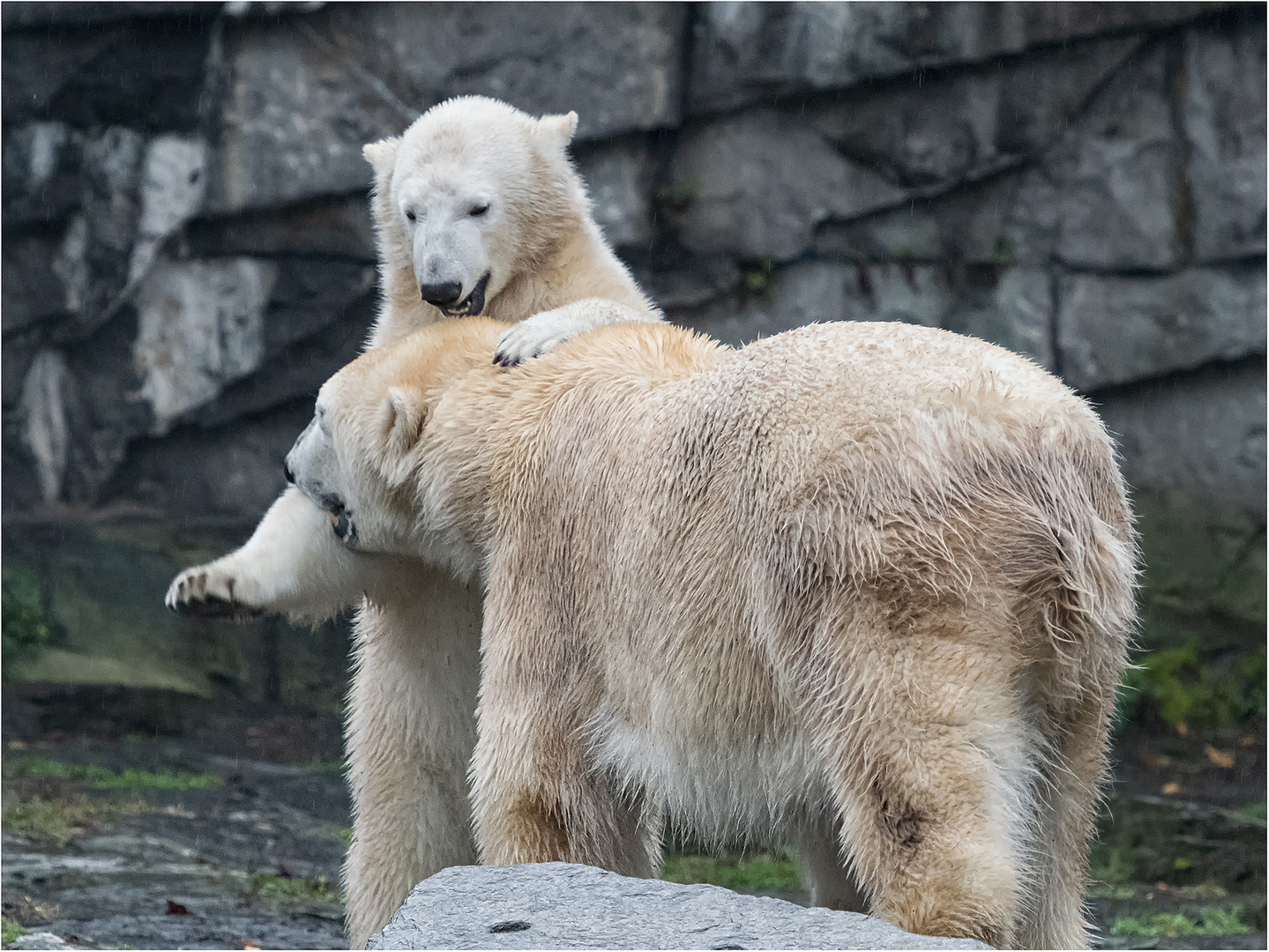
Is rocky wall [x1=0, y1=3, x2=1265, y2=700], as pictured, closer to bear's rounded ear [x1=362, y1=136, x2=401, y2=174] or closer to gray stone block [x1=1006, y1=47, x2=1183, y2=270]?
gray stone block [x1=1006, y1=47, x2=1183, y2=270]

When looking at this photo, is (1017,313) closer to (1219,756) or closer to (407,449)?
(1219,756)

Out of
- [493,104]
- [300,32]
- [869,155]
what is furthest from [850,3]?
[493,104]

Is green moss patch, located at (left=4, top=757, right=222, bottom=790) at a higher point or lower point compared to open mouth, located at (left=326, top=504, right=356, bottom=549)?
lower

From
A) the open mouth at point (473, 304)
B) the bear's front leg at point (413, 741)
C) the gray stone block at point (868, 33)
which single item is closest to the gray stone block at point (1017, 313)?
the gray stone block at point (868, 33)

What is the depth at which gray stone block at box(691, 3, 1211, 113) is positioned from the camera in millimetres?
6719

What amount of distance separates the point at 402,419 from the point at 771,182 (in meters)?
5.00

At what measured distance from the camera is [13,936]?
346 cm

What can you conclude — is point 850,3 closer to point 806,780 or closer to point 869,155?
point 869,155

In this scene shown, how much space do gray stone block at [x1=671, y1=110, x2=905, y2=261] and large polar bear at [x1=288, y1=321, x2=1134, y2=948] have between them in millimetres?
4840

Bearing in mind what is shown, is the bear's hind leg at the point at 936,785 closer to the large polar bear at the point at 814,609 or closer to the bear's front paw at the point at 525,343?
the large polar bear at the point at 814,609

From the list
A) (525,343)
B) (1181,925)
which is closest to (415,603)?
(525,343)

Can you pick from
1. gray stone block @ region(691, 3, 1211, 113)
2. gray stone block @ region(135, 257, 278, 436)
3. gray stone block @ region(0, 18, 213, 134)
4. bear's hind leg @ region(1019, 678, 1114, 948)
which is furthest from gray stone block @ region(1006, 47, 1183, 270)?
bear's hind leg @ region(1019, 678, 1114, 948)

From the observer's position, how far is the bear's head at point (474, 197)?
322 cm

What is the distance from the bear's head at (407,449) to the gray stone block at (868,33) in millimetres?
4574
